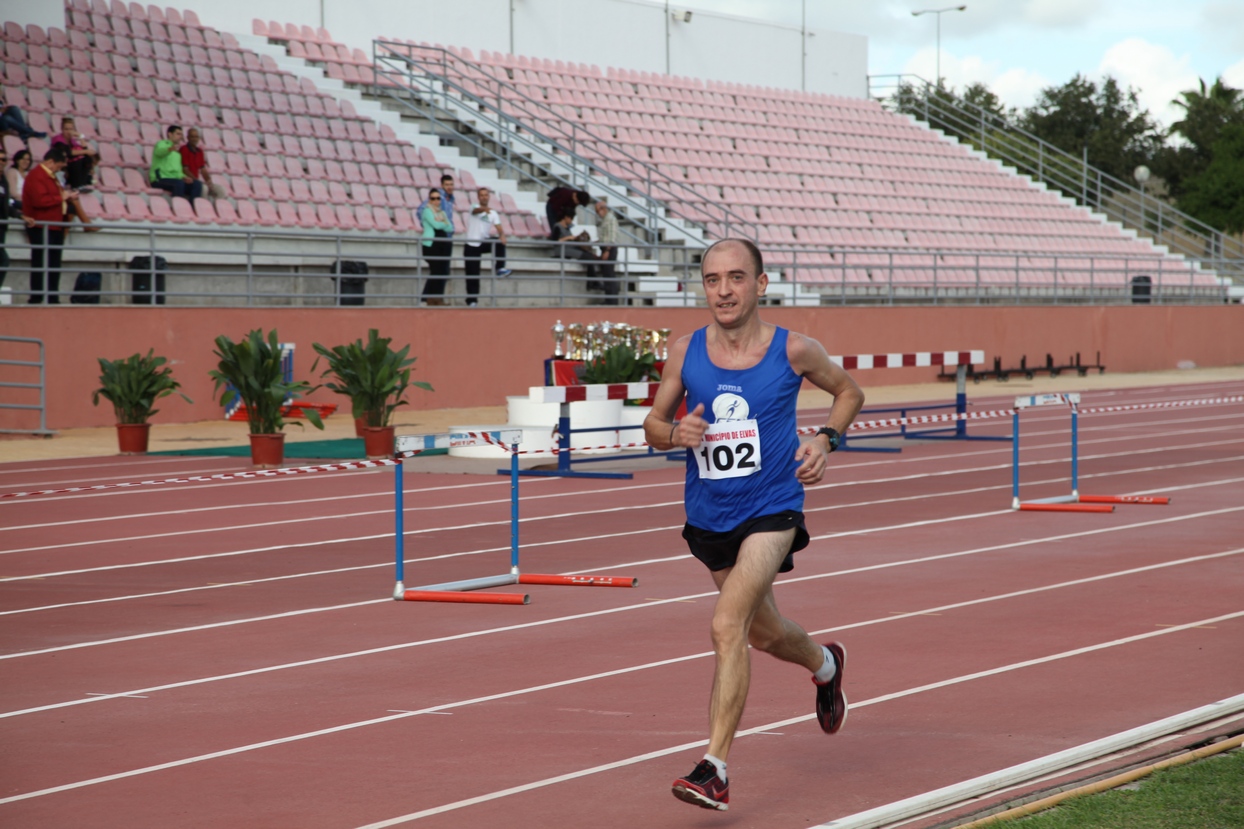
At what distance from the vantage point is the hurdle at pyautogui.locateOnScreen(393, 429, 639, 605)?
8594 millimetres

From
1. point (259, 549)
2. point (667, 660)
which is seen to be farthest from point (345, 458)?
point (667, 660)

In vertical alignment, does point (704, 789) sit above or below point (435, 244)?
below

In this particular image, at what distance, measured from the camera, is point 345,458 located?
55.7 feet

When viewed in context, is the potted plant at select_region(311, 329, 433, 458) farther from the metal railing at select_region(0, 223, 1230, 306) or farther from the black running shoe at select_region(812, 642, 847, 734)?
the black running shoe at select_region(812, 642, 847, 734)

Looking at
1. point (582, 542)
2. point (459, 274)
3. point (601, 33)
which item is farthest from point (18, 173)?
point (601, 33)

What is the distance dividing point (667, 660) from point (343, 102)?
22.8 m

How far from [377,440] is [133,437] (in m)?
2.71

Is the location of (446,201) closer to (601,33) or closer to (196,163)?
(196,163)

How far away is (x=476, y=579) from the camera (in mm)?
9266

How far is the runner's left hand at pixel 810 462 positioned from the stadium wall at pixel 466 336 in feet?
53.3

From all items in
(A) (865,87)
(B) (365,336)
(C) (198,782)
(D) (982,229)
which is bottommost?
(C) (198,782)

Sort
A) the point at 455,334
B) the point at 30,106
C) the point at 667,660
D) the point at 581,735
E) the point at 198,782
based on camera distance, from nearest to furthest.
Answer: the point at 198,782, the point at 581,735, the point at 667,660, the point at 30,106, the point at 455,334

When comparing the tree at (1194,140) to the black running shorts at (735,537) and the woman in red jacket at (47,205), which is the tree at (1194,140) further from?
the black running shorts at (735,537)

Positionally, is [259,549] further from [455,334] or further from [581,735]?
[455,334]
